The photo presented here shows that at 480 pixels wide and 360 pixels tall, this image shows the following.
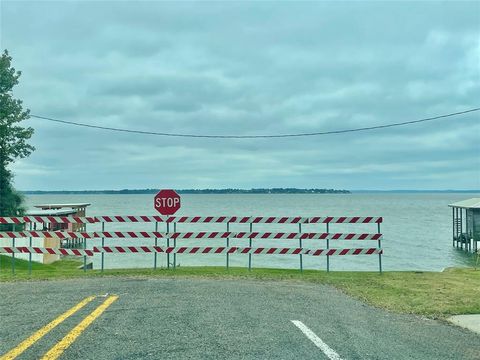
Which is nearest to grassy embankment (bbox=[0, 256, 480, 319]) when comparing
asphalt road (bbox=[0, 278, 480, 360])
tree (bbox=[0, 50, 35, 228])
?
asphalt road (bbox=[0, 278, 480, 360])

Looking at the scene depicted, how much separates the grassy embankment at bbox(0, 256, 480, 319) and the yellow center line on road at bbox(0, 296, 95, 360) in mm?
4587

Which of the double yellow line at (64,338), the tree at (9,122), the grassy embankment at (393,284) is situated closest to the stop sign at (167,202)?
the grassy embankment at (393,284)

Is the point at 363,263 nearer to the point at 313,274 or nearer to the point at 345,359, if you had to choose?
the point at 313,274

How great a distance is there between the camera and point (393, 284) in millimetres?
11320

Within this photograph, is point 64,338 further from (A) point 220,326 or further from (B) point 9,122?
(B) point 9,122

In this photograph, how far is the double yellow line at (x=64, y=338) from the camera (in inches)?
217

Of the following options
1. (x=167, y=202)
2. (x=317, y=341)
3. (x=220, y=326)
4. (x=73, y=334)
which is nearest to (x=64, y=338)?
(x=73, y=334)

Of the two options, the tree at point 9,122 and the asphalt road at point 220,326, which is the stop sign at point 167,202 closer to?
the asphalt road at point 220,326

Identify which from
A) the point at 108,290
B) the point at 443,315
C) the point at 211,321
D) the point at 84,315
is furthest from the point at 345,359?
the point at 108,290

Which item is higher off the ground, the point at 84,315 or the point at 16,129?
the point at 16,129

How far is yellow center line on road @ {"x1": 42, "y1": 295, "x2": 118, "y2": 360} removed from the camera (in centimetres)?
549

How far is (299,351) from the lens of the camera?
223 inches

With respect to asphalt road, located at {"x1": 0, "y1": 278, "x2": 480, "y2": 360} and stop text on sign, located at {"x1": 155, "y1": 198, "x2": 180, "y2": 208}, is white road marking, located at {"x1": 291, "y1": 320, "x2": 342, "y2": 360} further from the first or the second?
stop text on sign, located at {"x1": 155, "y1": 198, "x2": 180, "y2": 208}

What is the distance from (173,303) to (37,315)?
2241mm
